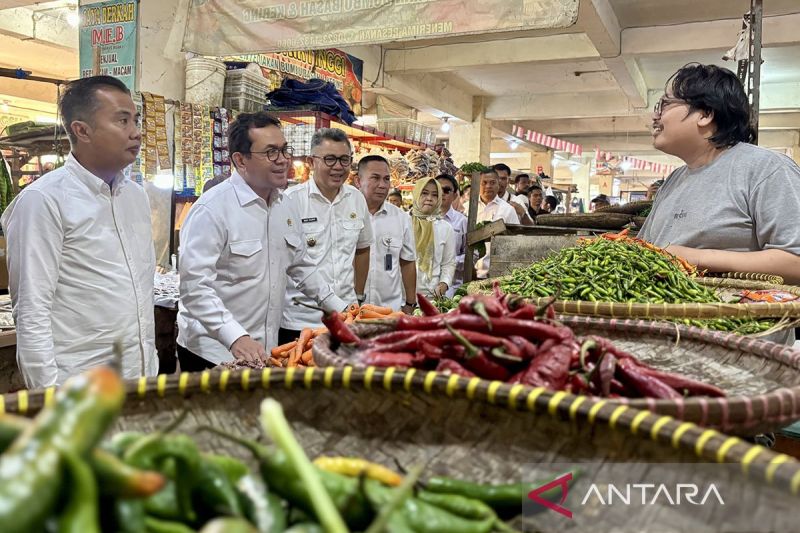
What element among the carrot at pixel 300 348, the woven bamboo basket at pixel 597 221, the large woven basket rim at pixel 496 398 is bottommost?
the carrot at pixel 300 348

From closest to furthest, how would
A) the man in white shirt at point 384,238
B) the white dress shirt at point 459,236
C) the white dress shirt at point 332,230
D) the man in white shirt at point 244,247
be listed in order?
the man in white shirt at point 244,247 → the white dress shirt at point 332,230 → the man in white shirt at point 384,238 → the white dress shirt at point 459,236

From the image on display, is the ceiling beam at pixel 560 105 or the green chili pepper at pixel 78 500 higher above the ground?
the ceiling beam at pixel 560 105

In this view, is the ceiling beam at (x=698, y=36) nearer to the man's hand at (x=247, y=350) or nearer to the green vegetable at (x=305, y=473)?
the man's hand at (x=247, y=350)

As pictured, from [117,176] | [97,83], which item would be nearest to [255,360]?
[117,176]

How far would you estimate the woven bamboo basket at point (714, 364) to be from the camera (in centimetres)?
138

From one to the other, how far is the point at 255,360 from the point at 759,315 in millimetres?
2357

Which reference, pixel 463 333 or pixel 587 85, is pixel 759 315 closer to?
pixel 463 333

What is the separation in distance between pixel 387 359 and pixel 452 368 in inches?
7.5

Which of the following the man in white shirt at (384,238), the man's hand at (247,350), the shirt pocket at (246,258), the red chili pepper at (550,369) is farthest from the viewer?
the man in white shirt at (384,238)

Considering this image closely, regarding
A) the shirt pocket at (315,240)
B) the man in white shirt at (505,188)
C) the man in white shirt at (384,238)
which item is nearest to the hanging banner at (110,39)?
the man in white shirt at (384,238)

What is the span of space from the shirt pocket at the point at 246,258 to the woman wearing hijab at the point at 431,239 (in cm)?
334

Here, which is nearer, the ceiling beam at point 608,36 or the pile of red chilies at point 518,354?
the pile of red chilies at point 518,354

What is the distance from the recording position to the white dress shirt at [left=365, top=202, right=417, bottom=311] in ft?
20.6

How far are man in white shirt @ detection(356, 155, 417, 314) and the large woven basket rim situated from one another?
4.57 metres
